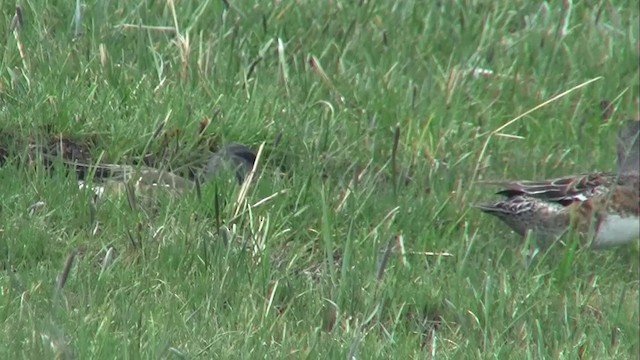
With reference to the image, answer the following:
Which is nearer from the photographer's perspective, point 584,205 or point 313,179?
point 313,179

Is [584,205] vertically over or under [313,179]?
under

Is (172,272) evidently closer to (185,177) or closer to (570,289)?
(185,177)

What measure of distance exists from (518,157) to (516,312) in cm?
160

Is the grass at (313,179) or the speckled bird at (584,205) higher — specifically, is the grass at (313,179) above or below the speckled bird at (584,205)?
above

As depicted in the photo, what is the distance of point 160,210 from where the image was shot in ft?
19.0

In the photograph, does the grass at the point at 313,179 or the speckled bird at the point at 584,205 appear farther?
the speckled bird at the point at 584,205

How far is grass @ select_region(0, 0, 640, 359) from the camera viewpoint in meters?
5.11

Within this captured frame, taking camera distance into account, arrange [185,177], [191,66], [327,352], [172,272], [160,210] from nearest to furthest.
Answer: [327,352]
[172,272]
[160,210]
[185,177]
[191,66]

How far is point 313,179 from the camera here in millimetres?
6207

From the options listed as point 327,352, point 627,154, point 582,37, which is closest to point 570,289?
point 627,154

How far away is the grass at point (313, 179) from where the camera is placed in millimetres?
5109

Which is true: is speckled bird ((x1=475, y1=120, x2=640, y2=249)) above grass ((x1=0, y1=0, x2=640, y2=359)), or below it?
below

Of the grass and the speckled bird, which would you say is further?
the speckled bird

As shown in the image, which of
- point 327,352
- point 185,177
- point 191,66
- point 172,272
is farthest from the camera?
point 191,66
